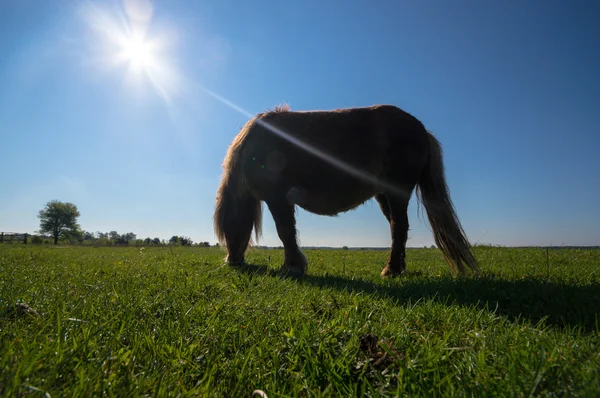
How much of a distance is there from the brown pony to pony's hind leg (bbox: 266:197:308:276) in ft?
0.05

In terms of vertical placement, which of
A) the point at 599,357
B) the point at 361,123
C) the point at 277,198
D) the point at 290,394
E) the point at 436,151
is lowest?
the point at 290,394

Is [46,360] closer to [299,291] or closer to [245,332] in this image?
[245,332]

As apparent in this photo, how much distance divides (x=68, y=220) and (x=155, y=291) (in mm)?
87604

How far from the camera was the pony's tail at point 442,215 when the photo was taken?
4.80 meters

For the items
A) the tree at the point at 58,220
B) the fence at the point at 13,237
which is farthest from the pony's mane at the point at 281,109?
the tree at the point at 58,220

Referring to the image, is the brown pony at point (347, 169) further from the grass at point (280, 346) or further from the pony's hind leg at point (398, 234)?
the grass at point (280, 346)

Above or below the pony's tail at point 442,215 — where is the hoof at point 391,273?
below

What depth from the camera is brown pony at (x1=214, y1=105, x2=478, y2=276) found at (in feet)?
16.2

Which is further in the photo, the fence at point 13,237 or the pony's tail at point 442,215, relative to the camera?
the fence at point 13,237

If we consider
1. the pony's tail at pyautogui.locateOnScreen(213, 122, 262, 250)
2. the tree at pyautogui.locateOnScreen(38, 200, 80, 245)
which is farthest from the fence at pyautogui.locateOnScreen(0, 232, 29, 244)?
the pony's tail at pyautogui.locateOnScreen(213, 122, 262, 250)

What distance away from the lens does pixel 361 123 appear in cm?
508

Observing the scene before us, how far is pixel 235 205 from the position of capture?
555 cm

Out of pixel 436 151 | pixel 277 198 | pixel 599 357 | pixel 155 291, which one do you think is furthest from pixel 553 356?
pixel 436 151

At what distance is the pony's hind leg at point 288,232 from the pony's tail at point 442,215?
2.09 meters
